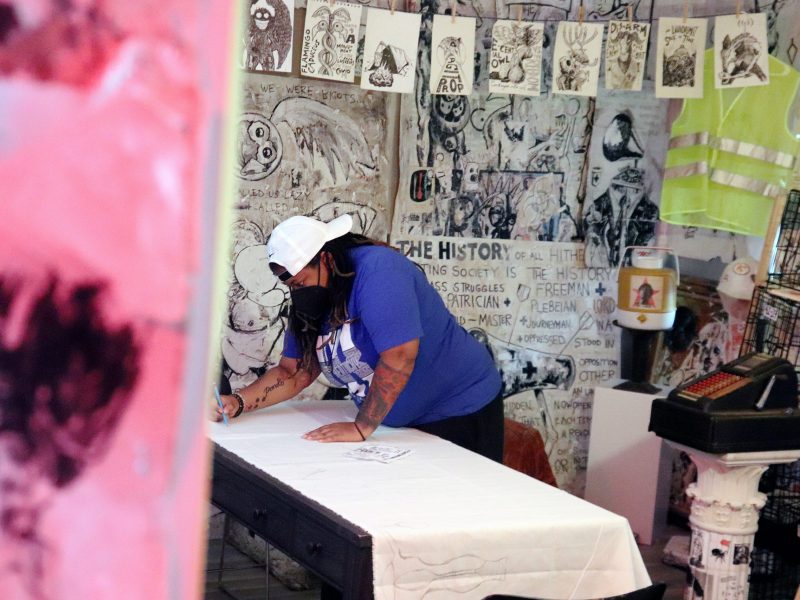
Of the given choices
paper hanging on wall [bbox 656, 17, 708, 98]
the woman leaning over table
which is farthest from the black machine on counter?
paper hanging on wall [bbox 656, 17, 708, 98]

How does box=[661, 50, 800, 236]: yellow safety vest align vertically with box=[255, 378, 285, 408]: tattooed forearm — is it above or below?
above

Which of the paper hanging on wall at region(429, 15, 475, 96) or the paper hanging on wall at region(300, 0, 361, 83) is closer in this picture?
the paper hanging on wall at region(300, 0, 361, 83)

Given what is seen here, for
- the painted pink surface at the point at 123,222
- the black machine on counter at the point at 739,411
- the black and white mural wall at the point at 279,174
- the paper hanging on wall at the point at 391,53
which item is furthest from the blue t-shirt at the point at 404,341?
the painted pink surface at the point at 123,222

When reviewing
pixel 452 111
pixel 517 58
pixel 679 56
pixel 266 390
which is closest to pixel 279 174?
pixel 452 111

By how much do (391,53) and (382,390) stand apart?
5.67 ft

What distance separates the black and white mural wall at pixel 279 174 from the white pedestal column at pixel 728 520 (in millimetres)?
1865

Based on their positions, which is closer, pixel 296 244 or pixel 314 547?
pixel 314 547

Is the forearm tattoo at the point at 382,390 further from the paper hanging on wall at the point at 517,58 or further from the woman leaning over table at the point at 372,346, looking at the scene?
the paper hanging on wall at the point at 517,58

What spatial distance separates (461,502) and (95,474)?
213cm

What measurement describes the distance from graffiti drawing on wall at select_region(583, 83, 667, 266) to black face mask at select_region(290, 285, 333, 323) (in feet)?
7.14

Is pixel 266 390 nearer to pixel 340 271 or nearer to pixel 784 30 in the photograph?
pixel 340 271

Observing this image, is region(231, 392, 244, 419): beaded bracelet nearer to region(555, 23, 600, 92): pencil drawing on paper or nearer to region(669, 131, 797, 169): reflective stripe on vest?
region(555, 23, 600, 92): pencil drawing on paper

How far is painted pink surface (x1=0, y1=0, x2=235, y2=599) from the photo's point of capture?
35 cm

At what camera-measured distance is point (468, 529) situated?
7.39ft
